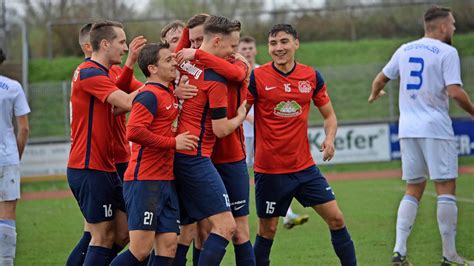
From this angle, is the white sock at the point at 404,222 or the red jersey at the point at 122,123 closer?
the red jersey at the point at 122,123

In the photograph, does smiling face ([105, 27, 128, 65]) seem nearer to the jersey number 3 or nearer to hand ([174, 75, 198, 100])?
hand ([174, 75, 198, 100])

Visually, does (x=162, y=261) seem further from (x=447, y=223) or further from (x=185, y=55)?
(x=447, y=223)

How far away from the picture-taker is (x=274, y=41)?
8016mm

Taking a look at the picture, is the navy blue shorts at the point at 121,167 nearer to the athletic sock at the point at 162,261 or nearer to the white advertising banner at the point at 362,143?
the athletic sock at the point at 162,261

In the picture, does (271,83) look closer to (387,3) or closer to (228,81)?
(228,81)

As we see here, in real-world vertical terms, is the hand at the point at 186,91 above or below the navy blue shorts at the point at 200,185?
above

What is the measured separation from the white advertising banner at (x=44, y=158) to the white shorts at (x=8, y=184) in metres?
13.5

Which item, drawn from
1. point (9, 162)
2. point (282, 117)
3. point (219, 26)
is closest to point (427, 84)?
point (282, 117)

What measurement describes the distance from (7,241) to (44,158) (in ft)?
45.7

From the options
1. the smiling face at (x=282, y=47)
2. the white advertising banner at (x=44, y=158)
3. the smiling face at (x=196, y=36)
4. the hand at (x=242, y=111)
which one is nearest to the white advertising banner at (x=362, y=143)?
the white advertising banner at (x=44, y=158)

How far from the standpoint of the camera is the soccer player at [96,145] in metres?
7.43

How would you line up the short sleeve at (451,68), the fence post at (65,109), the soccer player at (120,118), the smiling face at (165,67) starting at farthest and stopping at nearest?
1. the fence post at (65,109)
2. the short sleeve at (451,68)
3. the soccer player at (120,118)
4. the smiling face at (165,67)

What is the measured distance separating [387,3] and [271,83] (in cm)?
2646

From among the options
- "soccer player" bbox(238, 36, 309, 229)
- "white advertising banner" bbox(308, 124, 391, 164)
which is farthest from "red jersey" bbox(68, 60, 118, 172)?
"white advertising banner" bbox(308, 124, 391, 164)
